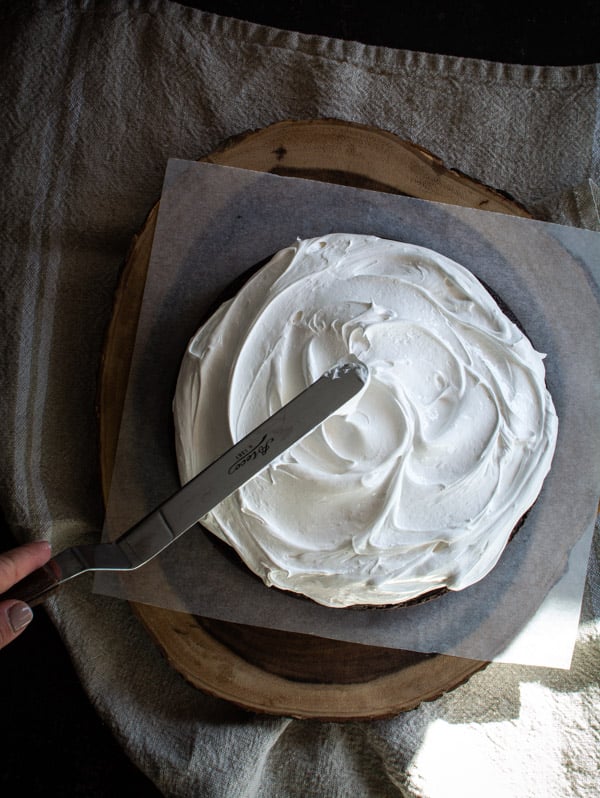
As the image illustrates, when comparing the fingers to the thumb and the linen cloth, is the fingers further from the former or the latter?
the linen cloth

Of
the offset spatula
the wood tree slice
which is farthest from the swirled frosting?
the wood tree slice

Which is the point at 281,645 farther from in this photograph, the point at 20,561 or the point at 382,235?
the point at 382,235

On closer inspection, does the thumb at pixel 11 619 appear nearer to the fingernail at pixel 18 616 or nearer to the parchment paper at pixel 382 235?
the fingernail at pixel 18 616

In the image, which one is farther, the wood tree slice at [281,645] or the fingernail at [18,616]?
the wood tree slice at [281,645]

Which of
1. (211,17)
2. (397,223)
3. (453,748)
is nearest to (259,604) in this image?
(453,748)

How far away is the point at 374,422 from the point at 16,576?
25.7 inches

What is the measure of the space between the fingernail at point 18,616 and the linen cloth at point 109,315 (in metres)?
0.37

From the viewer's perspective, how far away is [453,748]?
1.44 m

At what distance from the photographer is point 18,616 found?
3.38 feet

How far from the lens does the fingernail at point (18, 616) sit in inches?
40.4

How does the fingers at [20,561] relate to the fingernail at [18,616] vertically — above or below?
above

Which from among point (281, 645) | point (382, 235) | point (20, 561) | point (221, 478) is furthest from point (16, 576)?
point (382, 235)

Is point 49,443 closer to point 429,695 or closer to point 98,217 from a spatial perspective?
point 98,217

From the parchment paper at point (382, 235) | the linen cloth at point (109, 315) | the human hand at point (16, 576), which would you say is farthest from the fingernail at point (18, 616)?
→ the linen cloth at point (109, 315)
